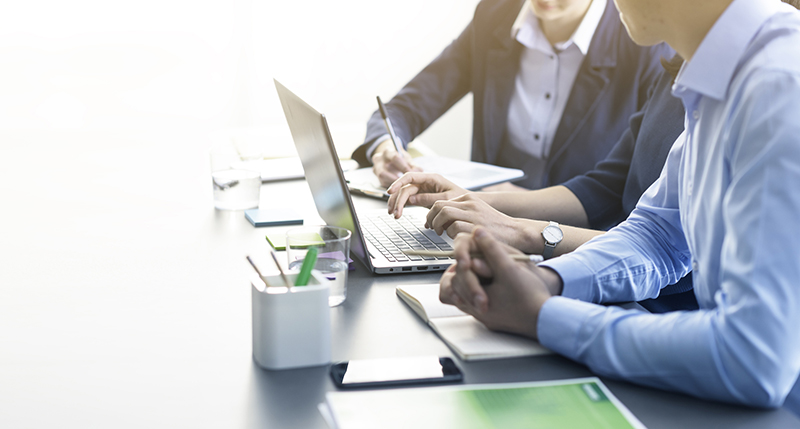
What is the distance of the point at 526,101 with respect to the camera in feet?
7.49

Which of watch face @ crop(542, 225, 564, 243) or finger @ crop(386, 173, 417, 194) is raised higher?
Result: finger @ crop(386, 173, 417, 194)

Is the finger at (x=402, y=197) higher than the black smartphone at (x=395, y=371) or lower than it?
higher

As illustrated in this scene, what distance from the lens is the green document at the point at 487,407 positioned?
0.62 metres

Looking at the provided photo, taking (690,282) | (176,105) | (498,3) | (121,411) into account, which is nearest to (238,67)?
(176,105)

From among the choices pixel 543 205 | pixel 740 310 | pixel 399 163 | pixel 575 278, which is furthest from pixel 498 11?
pixel 740 310

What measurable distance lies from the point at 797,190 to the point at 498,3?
1.78 meters

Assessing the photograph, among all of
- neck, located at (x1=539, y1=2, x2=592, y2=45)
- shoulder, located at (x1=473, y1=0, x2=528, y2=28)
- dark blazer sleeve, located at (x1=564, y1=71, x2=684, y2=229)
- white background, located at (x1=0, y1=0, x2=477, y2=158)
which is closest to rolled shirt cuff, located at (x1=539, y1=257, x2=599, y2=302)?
dark blazer sleeve, located at (x1=564, y1=71, x2=684, y2=229)

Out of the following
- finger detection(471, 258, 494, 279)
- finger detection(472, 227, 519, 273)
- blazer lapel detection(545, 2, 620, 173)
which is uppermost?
blazer lapel detection(545, 2, 620, 173)

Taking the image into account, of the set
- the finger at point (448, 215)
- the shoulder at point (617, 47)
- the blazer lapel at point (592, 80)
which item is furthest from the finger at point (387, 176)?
the shoulder at point (617, 47)

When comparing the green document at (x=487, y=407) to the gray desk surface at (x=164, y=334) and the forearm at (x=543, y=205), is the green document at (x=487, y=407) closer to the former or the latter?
the gray desk surface at (x=164, y=334)

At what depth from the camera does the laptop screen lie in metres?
0.98

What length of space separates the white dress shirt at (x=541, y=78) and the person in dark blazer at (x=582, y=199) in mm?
527

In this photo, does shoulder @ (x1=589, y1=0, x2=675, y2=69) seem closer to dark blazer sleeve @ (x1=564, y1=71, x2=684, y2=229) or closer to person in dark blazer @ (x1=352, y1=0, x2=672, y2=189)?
person in dark blazer @ (x1=352, y1=0, x2=672, y2=189)

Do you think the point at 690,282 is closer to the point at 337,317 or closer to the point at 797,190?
the point at 797,190
